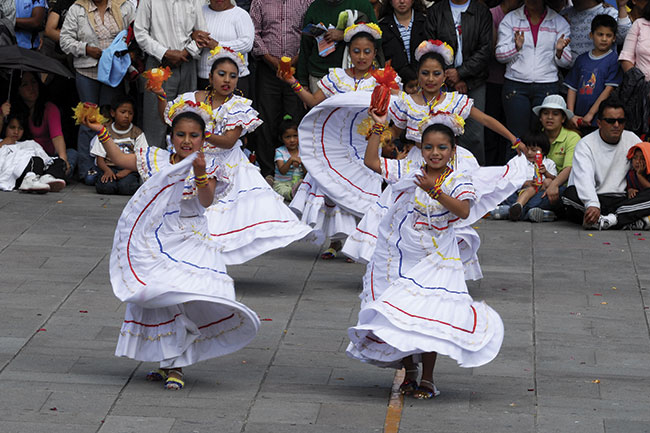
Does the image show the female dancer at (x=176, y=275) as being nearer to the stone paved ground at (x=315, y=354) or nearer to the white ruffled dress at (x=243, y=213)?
the stone paved ground at (x=315, y=354)

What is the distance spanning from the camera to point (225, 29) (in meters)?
12.2

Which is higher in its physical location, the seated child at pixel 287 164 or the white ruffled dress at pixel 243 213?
the white ruffled dress at pixel 243 213

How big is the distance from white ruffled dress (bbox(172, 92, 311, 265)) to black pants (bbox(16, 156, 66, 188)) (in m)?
3.76

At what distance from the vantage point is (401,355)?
20.9 feet

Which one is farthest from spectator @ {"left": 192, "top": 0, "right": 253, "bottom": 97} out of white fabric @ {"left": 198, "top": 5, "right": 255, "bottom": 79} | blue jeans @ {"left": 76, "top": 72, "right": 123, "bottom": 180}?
blue jeans @ {"left": 76, "top": 72, "right": 123, "bottom": 180}

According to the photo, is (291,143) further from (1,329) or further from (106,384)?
(106,384)

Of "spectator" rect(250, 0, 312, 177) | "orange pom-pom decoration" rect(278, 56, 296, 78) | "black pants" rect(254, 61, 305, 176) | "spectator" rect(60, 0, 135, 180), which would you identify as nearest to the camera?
"orange pom-pom decoration" rect(278, 56, 296, 78)

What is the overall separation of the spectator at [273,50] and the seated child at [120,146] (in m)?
1.36

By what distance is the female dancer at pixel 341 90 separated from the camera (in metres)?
9.94

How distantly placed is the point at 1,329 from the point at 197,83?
5475 millimetres

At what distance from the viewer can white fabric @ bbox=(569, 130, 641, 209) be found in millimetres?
11562

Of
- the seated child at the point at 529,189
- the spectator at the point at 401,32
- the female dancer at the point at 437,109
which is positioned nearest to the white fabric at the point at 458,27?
the spectator at the point at 401,32

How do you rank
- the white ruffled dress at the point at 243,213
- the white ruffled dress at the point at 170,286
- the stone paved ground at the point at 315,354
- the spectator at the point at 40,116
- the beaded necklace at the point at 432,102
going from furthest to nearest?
the spectator at the point at 40,116 → the white ruffled dress at the point at 243,213 → the beaded necklace at the point at 432,102 → the white ruffled dress at the point at 170,286 → the stone paved ground at the point at 315,354

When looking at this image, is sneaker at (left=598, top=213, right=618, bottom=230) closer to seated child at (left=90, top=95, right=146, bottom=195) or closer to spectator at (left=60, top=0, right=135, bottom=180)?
seated child at (left=90, top=95, right=146, bottom=195)
